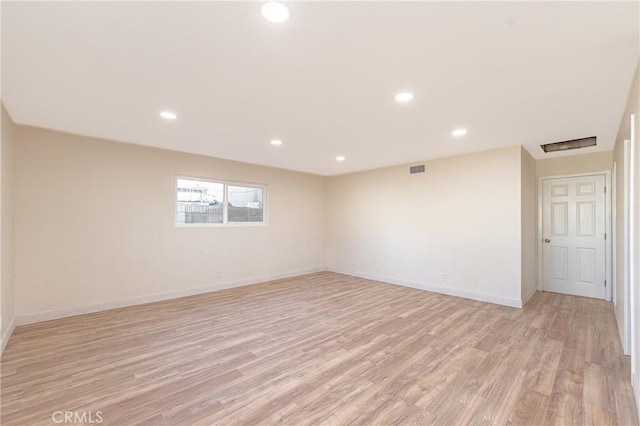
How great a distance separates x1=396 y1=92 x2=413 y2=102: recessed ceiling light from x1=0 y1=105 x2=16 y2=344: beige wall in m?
4.00

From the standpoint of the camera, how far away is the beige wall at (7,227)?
9.43 ft

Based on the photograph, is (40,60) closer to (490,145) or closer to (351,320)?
(351,320)

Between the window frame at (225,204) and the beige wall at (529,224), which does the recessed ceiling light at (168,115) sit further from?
the beige wall at (529,224)

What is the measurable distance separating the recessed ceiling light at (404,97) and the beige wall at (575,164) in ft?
13.9

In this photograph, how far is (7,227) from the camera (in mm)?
3082

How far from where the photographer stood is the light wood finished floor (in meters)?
1.93

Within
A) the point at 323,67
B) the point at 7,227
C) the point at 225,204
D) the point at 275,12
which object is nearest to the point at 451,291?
the point at 323,67

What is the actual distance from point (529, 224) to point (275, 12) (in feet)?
17.0

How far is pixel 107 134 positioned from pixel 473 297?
20.4 ft

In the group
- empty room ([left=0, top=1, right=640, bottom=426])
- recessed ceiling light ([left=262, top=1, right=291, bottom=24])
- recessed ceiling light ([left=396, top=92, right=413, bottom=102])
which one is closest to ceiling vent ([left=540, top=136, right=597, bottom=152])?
empty room ([left=0, top=1, right=640, bottom=426])

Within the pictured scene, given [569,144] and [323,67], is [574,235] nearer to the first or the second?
[569,144]

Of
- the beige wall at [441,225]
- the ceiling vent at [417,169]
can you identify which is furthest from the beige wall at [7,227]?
the ceiling vent at [417,169]

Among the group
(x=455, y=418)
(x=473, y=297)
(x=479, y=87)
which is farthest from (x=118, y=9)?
(x=473, y=297)

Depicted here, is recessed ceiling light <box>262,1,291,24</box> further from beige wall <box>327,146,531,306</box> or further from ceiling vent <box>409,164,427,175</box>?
ceiling vent <box>409,164,427,175</box>
